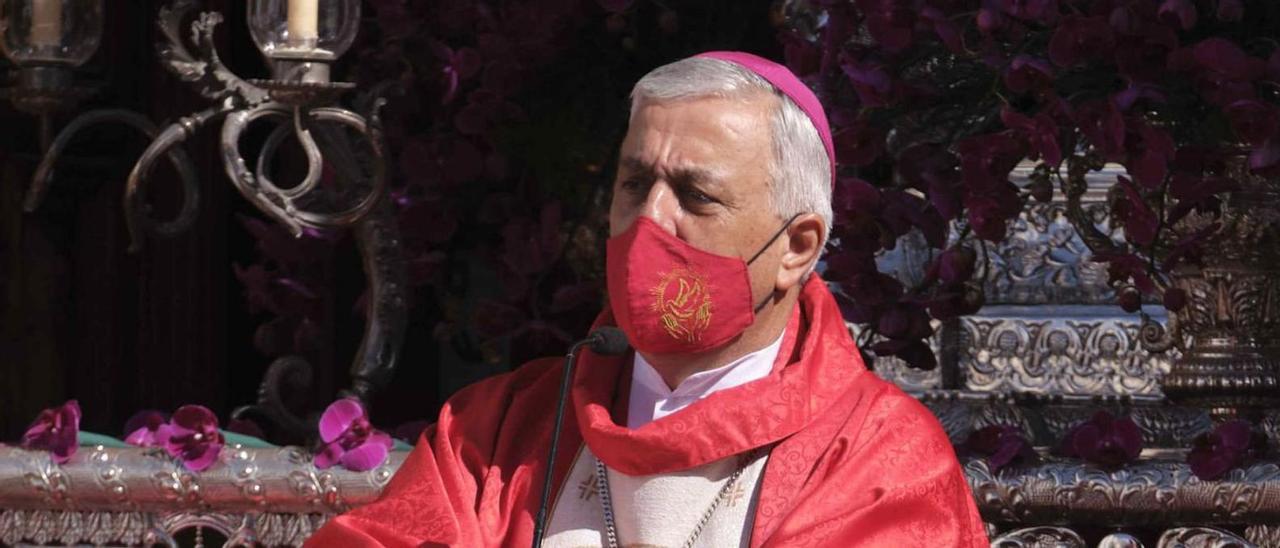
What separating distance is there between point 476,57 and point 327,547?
116 cm

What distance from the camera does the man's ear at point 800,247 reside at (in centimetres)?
269

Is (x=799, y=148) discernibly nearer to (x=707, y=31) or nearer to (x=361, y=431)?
(x=361, y=431)

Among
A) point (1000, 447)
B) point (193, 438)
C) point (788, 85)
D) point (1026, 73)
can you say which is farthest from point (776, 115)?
point (193, 438)

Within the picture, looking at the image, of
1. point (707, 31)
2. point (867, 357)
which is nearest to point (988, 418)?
point (867, 357)

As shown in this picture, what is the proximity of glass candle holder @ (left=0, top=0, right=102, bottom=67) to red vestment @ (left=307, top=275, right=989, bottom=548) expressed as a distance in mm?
812

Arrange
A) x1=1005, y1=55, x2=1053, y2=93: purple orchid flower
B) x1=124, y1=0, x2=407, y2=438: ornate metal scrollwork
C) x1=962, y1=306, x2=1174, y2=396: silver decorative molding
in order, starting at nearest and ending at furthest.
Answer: x1=1005, y1=55, x2=1053, y2=93: purple orchid flower
x1=124, y1=0, x2=407, y2=438: ornate metal scrollwork
x1=962, y1=306, x2=1174, y2=396: silver decorative molding

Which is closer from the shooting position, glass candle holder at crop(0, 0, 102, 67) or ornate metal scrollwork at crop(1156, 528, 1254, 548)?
ornate metal scrollwork at crop(1156, 528, 1254, 548)

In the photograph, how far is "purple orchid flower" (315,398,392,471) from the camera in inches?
130

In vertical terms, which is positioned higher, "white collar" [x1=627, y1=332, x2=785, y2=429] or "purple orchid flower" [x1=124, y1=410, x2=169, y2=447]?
"white collar" [x1=627, y1=332, x2=785, y2=429]

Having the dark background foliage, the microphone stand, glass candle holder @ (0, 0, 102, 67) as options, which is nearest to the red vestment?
the microphone stand

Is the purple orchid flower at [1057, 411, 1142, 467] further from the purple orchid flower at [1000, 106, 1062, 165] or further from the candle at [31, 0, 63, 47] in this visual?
the candle at [31, 0, 63, 47]

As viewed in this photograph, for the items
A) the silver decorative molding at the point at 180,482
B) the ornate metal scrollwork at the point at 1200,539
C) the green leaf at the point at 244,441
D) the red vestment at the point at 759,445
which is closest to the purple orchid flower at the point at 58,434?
the silver decorative molding at the point at 180,482

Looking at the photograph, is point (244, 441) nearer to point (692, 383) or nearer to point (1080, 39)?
point (692, 383)

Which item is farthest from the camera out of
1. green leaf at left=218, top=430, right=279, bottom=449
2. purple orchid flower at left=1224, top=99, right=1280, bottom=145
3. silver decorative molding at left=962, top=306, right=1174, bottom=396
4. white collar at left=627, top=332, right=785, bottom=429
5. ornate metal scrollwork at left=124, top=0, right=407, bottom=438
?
silver decorative molding at left=962, top=306, right=1174, bottom=396
